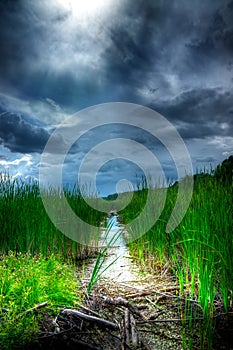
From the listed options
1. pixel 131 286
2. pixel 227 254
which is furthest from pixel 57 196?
pixel 227 254

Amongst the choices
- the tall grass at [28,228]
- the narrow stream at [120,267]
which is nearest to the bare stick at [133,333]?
the narrow stream at [120,267]

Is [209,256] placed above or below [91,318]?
above

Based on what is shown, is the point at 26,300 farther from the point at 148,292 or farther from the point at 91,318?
the point at 148,292

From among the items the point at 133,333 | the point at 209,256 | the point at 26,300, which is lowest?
the point at 133,333

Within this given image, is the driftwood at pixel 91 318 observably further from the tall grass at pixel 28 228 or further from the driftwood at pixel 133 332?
the tall grass at pixel 28 228

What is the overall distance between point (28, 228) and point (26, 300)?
7.16ft

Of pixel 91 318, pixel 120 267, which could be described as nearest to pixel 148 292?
pixel 91 318

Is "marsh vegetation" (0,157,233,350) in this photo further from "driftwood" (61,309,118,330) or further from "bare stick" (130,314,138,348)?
"bare stick" (130,314,138,348)

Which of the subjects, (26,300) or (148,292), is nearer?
(26,300)

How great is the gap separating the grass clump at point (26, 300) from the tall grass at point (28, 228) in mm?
1588

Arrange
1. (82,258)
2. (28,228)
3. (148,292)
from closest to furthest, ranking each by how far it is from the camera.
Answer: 1. (148,292)
2. (28,228)
3. (82,258)

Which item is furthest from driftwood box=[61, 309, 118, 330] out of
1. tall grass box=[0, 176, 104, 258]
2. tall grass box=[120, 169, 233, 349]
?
tall grass box=[0, 176, 104, 258]

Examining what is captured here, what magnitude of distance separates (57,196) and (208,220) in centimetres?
356

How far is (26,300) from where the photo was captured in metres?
2.67
